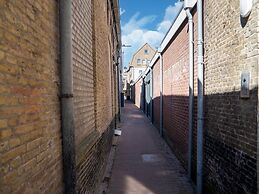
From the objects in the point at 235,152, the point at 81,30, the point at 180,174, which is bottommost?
the point at 180,174

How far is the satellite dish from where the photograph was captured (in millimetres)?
2896

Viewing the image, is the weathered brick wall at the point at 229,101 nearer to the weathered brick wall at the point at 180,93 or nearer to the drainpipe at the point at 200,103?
the drainpipe at the point at 200,103

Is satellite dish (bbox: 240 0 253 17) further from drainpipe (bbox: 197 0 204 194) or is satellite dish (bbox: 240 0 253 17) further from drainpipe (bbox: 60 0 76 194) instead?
drainpipe (bbox: 60 0 76 194)

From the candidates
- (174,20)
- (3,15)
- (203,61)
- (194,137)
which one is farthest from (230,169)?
(174,20)

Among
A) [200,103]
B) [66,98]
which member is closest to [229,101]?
[200,103]

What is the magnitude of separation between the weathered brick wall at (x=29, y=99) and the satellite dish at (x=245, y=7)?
90.2 inches

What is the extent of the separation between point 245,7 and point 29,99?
274 cm

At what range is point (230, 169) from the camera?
3537mm

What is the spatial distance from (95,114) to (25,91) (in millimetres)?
3201

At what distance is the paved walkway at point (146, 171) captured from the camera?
505cm

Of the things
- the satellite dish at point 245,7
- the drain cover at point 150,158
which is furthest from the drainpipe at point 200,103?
the drain cover at point 150,158

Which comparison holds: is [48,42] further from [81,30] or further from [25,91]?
[81,30]

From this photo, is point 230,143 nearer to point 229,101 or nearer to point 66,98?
point 229,101

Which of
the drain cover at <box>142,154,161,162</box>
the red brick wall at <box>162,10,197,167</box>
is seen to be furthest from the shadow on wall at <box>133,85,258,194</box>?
the drain cover at <box>142,154,161,162</box>
